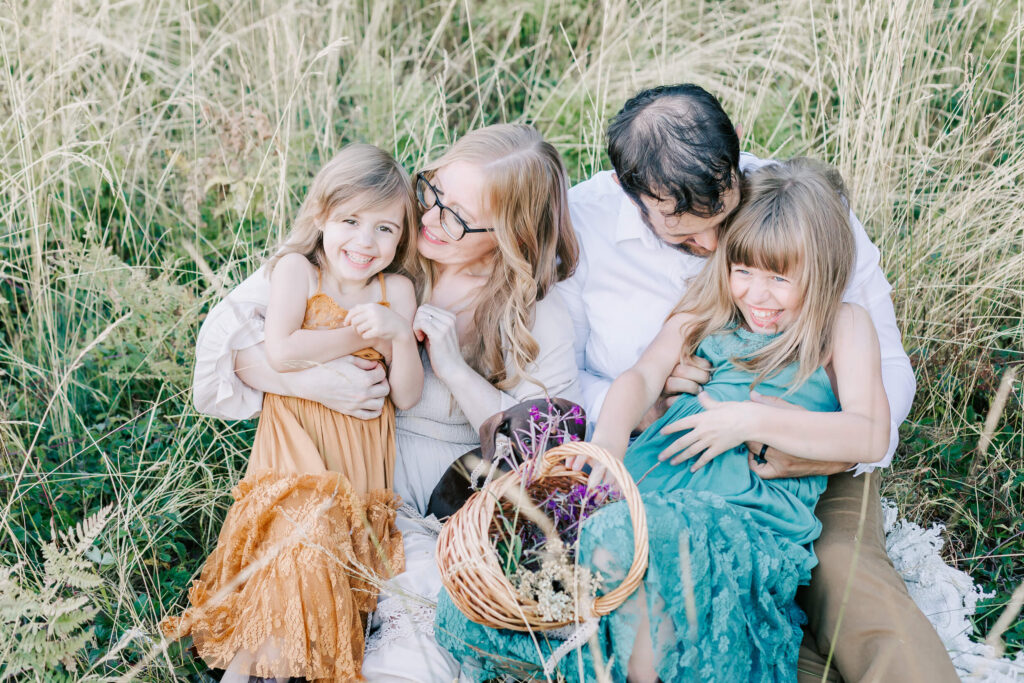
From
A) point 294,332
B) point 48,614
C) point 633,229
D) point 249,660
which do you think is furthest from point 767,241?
point 48,614

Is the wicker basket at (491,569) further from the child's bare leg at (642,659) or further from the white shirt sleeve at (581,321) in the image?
the white shirt sleeve at (581,321)

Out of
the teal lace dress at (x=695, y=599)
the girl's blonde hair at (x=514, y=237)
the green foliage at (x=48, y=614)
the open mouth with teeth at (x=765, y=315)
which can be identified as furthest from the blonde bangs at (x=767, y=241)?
the green foliage at (x=48, y=614)

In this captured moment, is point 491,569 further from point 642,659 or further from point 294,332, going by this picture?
point 294,332

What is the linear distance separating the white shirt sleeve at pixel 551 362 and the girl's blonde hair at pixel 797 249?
A: 1.65ft

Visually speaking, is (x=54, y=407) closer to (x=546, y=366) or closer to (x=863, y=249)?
(x=546, y=366)

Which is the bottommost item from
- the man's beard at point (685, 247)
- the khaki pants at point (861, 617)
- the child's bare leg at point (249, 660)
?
the child's bare leg at point (249, 660)

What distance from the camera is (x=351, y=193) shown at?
265cm

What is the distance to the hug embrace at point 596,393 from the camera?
2.21 metres

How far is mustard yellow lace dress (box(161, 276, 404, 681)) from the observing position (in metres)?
2.22

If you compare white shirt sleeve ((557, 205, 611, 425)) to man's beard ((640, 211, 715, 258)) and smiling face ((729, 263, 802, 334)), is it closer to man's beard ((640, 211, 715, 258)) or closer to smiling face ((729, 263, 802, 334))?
man's beard ((640, 211, 715, 258))

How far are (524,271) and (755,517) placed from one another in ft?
3.37

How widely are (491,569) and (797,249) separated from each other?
1.35m

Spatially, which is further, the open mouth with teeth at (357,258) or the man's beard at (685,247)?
the man's beard at (685,247)

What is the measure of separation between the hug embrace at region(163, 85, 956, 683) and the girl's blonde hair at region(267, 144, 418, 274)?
10mm
